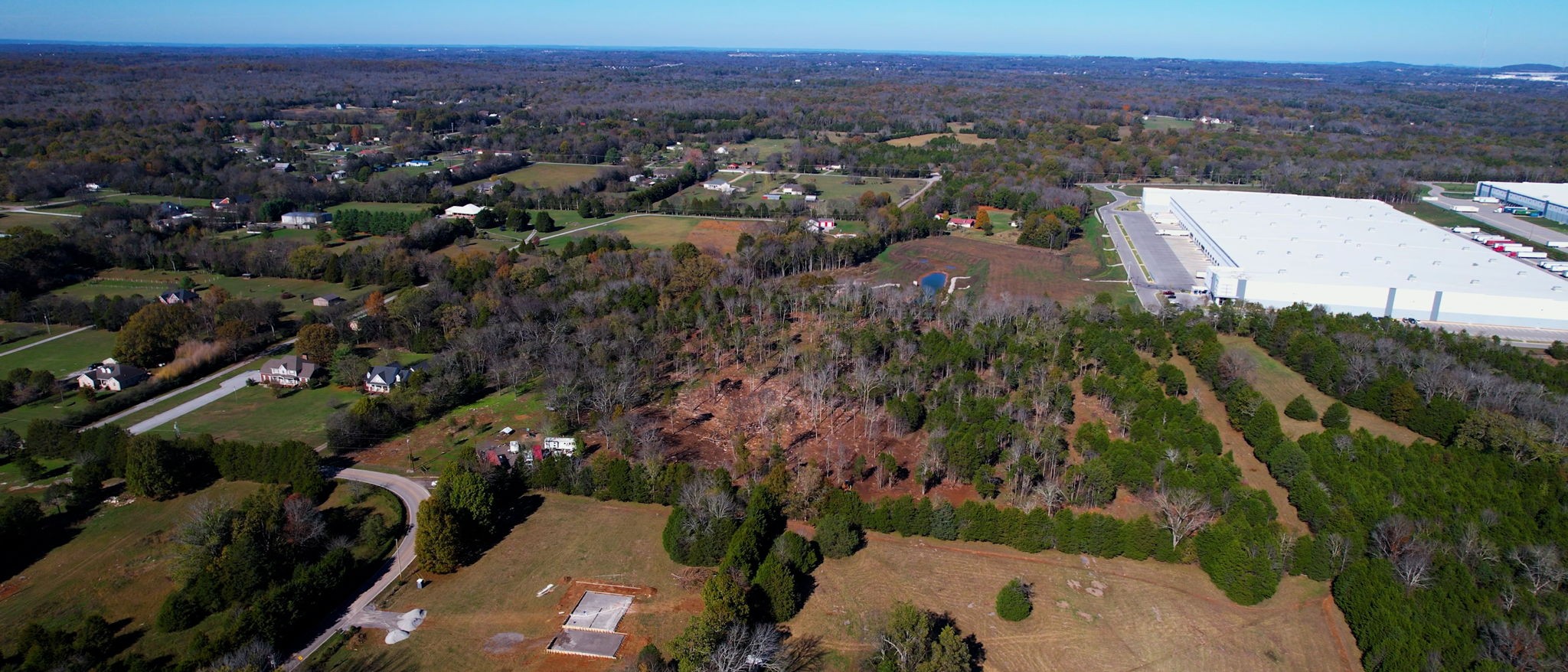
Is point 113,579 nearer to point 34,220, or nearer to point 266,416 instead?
point 266,416

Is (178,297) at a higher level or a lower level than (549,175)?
lower

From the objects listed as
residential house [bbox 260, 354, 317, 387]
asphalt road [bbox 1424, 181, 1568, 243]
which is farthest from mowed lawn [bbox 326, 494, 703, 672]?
asphalt road [bbox 1424, 181, 1568, 243]

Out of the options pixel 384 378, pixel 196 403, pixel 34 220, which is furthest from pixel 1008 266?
pixel 34 220

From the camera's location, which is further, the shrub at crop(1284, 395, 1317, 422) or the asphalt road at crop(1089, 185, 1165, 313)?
the asphalt road at crop(1089, 185, 1165, 313)

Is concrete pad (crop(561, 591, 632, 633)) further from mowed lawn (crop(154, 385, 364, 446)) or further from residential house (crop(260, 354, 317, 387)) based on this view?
residential house (crop(260, 354, 317, 387))

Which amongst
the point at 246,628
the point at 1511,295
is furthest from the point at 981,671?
the point at 1511,295

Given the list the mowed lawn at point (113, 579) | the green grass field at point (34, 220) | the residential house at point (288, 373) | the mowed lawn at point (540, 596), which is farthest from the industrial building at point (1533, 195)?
the green grass field at point (34, 220)
